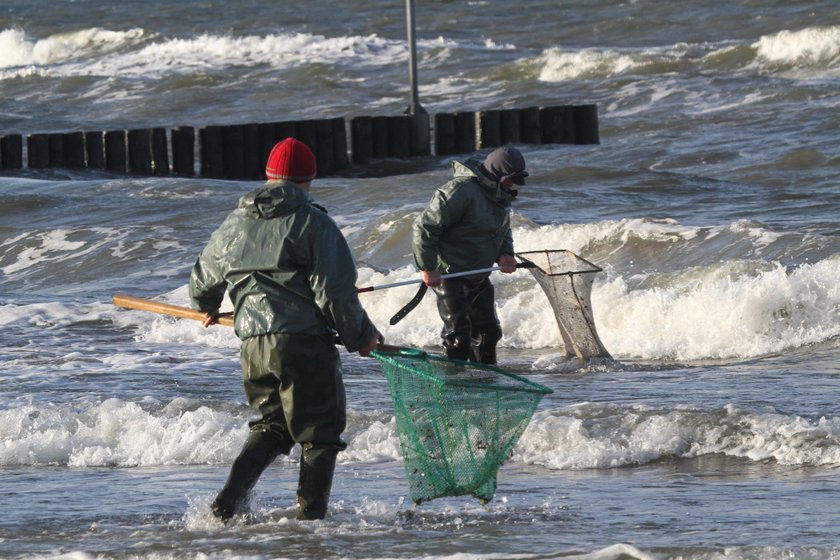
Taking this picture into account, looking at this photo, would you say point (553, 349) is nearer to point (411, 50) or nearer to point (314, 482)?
point (314, 482)

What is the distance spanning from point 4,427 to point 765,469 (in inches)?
166

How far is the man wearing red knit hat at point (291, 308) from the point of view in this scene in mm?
5707

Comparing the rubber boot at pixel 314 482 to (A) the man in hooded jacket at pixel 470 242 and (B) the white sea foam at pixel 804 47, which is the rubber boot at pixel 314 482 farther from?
(B) the white sea foam at pixel 804 47

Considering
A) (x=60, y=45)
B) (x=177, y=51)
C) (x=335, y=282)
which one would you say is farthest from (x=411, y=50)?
(x=60, y=45)

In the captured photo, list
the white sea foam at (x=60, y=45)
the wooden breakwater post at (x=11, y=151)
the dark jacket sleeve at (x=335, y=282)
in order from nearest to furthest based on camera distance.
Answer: the dark jacket sleeve at (x=335, y=282) < the wooden breakwater post at (x=11, y=151) < the white sea foam at (x=60, y=45)

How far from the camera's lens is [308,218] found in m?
5.74

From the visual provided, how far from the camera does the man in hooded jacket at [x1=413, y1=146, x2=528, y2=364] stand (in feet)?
27.2

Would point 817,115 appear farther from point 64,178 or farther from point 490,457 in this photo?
point 490,457

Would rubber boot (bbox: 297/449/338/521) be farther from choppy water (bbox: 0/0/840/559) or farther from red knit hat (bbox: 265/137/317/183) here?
red knit hat (bbox: 265/137/317/183)

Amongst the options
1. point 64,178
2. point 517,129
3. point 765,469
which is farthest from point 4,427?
point 517,129

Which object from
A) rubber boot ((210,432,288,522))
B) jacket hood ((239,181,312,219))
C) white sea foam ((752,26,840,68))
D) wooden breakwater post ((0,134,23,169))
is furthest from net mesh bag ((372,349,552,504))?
white sea foam ((752,26,840,68))

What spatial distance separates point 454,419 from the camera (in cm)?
607

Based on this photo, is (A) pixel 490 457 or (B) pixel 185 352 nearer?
(A) pixel 490 457

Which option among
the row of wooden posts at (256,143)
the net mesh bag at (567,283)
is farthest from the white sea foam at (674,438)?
the row of wooden posts at (256,143)
